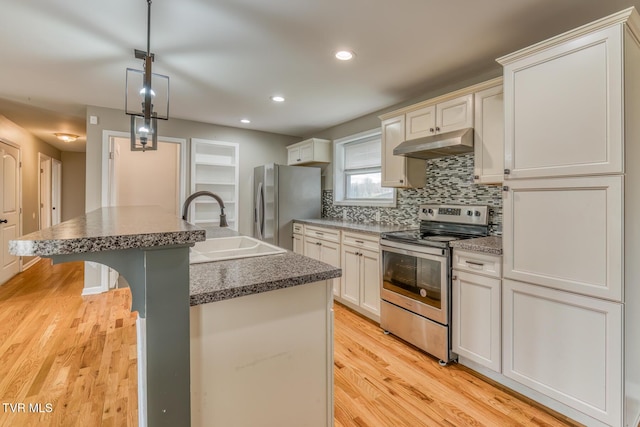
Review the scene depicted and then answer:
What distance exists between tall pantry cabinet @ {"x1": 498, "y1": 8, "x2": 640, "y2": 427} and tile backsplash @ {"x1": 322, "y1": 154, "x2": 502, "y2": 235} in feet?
2.15

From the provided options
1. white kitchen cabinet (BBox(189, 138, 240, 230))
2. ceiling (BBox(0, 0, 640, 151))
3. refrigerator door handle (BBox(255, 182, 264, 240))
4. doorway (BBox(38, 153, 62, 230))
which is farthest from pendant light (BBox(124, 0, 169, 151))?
doorway (BBox(38, 153, 62, 230))

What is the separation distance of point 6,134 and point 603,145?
21.3 ft

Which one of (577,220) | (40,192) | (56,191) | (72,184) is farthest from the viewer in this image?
(72,184)

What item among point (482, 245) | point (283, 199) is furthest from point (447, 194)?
point (283, 199)

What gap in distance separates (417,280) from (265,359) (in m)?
1.69

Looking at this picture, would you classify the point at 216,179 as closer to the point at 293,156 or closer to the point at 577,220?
the point at 293,156

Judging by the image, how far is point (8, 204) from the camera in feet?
14.4

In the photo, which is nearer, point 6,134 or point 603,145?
point 603,145

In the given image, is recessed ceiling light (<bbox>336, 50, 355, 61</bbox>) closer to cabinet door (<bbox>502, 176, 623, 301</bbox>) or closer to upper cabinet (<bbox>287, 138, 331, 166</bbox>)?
cabinet door (<bbox>502, 176, 623, 301</bbox>)

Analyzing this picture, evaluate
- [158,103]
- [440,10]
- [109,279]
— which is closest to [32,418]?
[109,279]

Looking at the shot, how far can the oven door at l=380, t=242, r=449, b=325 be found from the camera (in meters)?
2.25

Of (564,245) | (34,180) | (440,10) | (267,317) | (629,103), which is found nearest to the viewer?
(267,317)

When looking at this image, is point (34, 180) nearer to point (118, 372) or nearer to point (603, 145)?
point (118, 372)

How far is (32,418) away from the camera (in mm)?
1689
